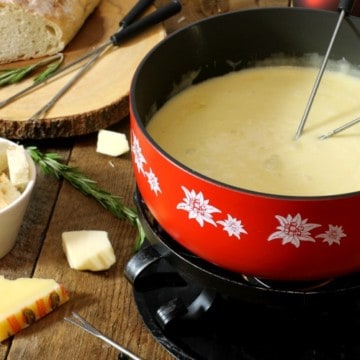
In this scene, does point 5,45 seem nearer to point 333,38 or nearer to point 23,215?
point 23,215

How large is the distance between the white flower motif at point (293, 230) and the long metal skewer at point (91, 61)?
30.9 inches

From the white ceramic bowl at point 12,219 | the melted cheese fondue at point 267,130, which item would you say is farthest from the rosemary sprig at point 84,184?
the melted cheese fondue at point 267,130

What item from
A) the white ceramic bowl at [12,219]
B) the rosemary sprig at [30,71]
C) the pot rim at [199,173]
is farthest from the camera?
the rosemary sprig at [30,71]

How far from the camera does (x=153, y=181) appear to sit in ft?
3.19

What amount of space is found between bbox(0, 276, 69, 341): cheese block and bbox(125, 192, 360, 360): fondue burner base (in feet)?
0.44

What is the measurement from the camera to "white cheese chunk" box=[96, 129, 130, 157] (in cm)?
151

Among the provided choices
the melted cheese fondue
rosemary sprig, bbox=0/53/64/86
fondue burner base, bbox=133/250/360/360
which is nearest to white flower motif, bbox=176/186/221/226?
the melted cheese fondue

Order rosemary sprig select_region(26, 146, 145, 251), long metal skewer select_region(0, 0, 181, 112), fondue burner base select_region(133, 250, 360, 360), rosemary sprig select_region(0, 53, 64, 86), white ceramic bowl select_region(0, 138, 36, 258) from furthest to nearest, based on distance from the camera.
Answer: long metal skewer select_region(0, 0, 181, 112) → rosemary sprig select_region(0, 53, 64, 86) → rosemary sprig select_region(26, 146, 145, 251) → white ceramic bowl select_region(0, 138, 36, 258) → fondue burner base select_region(133, 250, 360, 360)

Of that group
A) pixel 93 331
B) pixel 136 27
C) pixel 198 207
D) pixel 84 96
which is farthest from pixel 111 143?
pixel 198 207

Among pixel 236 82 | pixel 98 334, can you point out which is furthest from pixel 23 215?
pixel 236 82

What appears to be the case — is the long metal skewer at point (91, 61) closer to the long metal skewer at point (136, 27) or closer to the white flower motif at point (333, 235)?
the long metal skewer at point (136, 27)

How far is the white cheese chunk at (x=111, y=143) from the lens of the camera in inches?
59.6

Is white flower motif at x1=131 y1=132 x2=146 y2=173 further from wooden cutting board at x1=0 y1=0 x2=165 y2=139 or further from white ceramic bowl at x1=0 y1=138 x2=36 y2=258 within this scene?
wooden cutting board at x1=0 y1=0 x2=165 y2=139

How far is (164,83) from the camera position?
1.20 metres
